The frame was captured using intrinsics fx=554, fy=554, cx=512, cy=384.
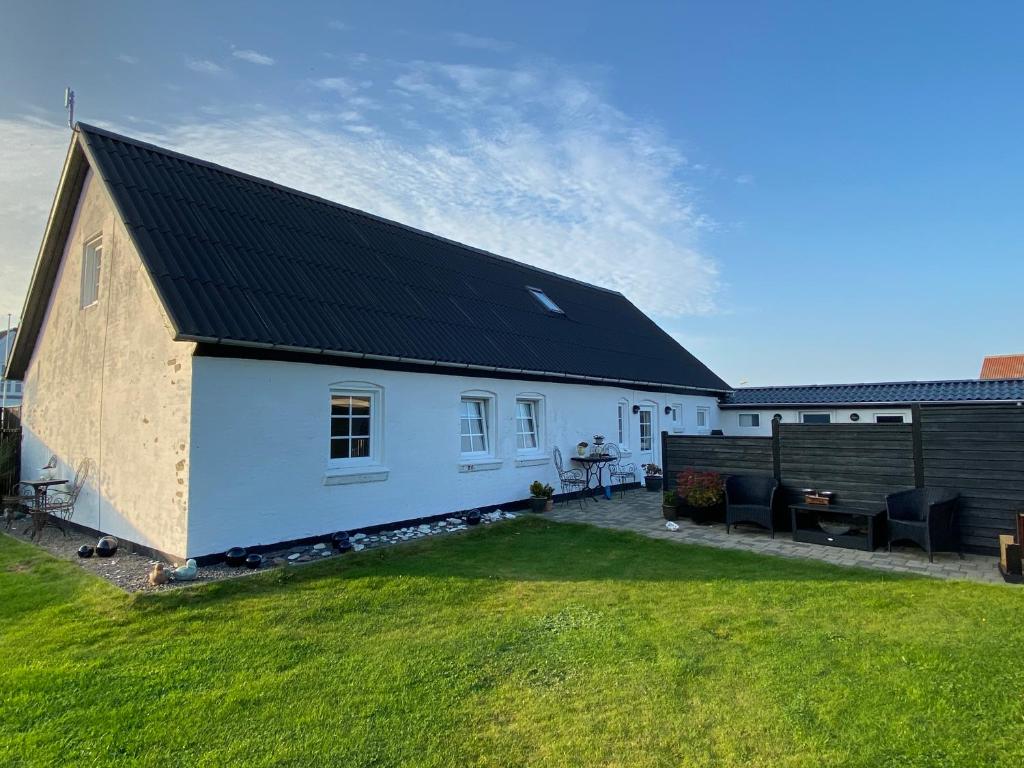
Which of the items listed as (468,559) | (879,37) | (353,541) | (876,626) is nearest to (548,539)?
(468,559)

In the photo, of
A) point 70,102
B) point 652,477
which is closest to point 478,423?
point 652,477

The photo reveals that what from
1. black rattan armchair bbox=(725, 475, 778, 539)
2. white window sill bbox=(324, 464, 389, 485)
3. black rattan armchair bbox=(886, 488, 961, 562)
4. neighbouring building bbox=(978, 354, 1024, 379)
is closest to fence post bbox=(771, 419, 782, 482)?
black rattan armchair bbox=(725, 475, 778, 539)

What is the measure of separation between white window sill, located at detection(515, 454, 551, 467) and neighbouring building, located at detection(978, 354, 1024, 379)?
37474mm

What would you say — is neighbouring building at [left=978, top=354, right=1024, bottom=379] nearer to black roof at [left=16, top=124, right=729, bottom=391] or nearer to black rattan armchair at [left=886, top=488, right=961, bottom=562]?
black roof at [left=16, top=124, right=729, bottom=391]

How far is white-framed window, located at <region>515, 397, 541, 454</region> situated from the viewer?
1180cm

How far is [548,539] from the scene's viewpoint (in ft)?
28.9

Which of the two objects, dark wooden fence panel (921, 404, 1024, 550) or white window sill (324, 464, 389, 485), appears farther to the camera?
white window sill (324, 464, 389, 485)

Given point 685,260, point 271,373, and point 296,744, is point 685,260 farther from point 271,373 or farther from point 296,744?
point 296,744

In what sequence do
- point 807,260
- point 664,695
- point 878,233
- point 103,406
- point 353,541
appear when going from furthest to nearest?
point 807,260 < point 878,233 < point 103,406 < point 353,541 < point 664,695

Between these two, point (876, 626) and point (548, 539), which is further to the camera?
point (548, 539)

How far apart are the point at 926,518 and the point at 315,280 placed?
990 cm

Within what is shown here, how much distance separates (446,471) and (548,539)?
2.34m

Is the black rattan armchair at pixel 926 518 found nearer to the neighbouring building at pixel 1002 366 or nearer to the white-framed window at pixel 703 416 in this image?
the white-framed window at pixel 703 416

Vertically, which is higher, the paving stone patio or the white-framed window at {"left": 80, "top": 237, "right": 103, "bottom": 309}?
the white-framed window at {"left": 80, "top": 237, "right": 103, "bottom": 309}
